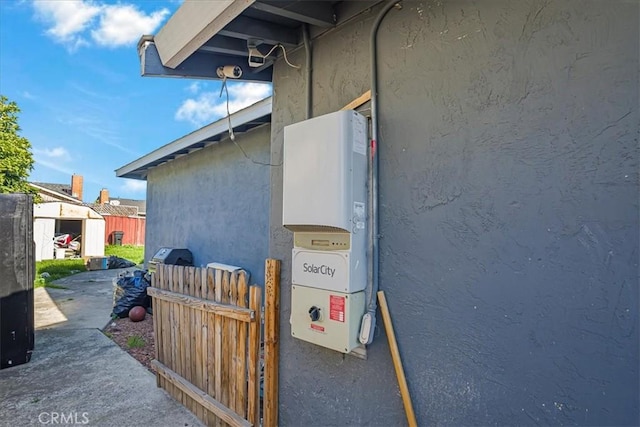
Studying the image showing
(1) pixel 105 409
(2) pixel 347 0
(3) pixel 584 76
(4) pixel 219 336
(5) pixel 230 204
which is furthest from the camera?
(5) pixel 230 204

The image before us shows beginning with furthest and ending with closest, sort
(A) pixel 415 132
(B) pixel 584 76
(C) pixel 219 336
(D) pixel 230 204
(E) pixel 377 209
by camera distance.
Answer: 1. (D) pixel 230 204
2. (C) pixel 219 336
3. (E) pixel 377 209
4. (A) pixel 415 132
5. (B) pixel 584 76

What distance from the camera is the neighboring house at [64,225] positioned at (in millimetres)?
15148

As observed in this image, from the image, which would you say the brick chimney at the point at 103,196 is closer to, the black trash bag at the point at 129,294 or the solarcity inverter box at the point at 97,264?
the solarcity inverter box at the point at 97,264

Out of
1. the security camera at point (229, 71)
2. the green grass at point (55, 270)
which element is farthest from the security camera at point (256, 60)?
the green grass at point (55, 270)

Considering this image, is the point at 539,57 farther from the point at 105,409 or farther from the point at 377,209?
the point at 105,409

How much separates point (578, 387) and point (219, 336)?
2325 millimetres

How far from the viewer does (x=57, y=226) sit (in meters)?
18.4

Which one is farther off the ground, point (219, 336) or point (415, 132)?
point (415, 132)

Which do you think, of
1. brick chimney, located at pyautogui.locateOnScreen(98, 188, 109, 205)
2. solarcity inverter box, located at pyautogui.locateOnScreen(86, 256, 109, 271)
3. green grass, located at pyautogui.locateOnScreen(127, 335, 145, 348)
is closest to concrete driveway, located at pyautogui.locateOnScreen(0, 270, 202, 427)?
green grass, located at pyautogui.locateOnScreen(127, 335, 145, 348)

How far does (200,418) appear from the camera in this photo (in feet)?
9.41

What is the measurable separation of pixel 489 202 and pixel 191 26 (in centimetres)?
199

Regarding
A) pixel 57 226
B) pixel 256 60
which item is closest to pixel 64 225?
pixel 57 226

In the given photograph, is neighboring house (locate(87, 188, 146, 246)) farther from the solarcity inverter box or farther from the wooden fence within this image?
the wooden fence

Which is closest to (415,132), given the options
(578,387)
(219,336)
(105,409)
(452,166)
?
(452,166)
